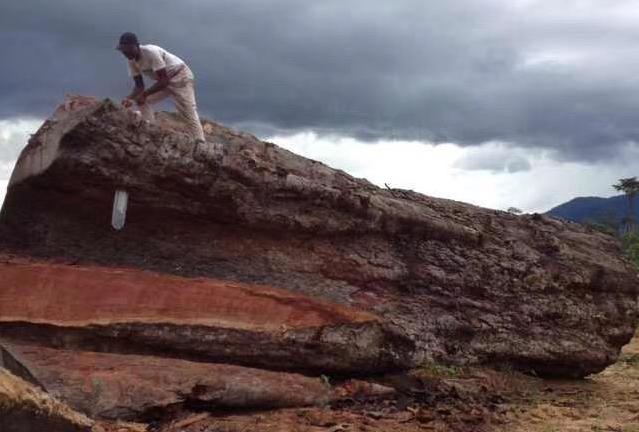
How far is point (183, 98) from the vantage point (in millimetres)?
8352

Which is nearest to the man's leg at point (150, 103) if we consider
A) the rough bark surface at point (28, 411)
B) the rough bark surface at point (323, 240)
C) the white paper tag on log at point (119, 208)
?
the rough bark surface at point (323, 240)

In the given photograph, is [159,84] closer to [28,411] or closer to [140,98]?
[140,98]

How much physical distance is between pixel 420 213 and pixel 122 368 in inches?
133

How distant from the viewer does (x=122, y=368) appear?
253 inches

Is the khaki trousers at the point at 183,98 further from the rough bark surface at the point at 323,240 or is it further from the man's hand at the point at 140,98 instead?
the rough bark surface at the point at 323,240

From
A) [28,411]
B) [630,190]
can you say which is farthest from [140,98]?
[630,190]

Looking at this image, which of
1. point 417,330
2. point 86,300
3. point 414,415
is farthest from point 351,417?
point 86,300

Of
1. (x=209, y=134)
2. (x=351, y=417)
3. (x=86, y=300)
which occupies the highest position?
(x=209, y=134)

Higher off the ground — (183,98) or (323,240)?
(183,98)

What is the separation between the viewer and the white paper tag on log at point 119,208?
709 cm

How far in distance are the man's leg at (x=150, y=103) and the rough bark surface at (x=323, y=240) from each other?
46cm

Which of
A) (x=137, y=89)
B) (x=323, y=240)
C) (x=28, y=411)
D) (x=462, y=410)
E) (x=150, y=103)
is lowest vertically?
(x=462, y=410)

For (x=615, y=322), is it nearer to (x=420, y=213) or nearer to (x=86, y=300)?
(x=420, y=213)

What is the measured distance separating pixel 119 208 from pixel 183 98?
1668 mm
